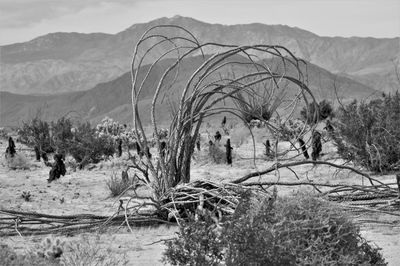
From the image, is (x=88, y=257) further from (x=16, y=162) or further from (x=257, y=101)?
(x=16, y=162)

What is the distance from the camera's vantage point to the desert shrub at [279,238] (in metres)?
4.42

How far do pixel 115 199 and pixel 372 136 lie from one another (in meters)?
4.60

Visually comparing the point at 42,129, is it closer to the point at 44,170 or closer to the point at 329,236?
the point at 44,170

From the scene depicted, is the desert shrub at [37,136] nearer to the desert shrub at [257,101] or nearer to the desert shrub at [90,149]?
the desert shrub at [90,149]

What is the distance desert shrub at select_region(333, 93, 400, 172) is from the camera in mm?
11938

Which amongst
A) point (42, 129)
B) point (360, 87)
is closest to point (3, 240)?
point (42, 129)

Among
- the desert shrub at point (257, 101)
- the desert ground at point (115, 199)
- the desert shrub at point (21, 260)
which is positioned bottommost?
the desert ground at point (115, 199)

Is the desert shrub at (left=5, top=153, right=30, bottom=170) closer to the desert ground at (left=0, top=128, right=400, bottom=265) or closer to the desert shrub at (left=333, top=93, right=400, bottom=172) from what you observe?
the desert ground at (left=0, top=128, right=400, bottom=265)

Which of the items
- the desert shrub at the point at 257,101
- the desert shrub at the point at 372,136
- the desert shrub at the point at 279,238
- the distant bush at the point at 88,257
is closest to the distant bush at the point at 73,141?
the desert shrub at the point at 257,101

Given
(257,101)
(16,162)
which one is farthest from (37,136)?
(257,101)

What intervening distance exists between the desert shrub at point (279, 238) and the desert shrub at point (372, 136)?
277 inches

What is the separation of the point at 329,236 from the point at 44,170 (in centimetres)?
1114

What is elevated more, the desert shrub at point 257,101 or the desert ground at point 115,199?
the desert shrub at point 257,101

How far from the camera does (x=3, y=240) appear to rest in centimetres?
772
